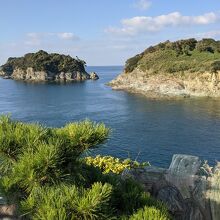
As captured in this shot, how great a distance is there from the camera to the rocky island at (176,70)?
114062mm

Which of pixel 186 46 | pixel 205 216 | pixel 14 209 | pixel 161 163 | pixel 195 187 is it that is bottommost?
pixel 161 163

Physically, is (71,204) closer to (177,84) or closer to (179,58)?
(177,84)

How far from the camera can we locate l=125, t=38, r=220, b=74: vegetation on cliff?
122m

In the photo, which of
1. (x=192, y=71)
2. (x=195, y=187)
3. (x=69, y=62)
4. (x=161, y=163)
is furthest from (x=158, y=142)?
(x=69, y=62)

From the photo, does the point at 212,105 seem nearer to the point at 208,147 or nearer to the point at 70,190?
the point at 208,147

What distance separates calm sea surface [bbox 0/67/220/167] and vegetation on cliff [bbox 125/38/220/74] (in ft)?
49.3

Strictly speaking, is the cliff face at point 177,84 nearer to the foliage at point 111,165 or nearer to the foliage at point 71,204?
the foliage at point 111,165

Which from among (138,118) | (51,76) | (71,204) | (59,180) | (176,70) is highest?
(176,70)

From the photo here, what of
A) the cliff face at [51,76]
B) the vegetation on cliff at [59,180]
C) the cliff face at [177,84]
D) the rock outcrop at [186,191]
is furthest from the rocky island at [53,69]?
the vegetation on cliff at [59,180]

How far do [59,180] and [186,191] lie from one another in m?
7.94

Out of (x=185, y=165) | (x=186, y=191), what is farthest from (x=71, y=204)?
(x=185, y=165)

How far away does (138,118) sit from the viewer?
8500cm

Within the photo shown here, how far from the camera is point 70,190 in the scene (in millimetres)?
9000

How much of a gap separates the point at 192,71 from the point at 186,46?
83.0 ft
